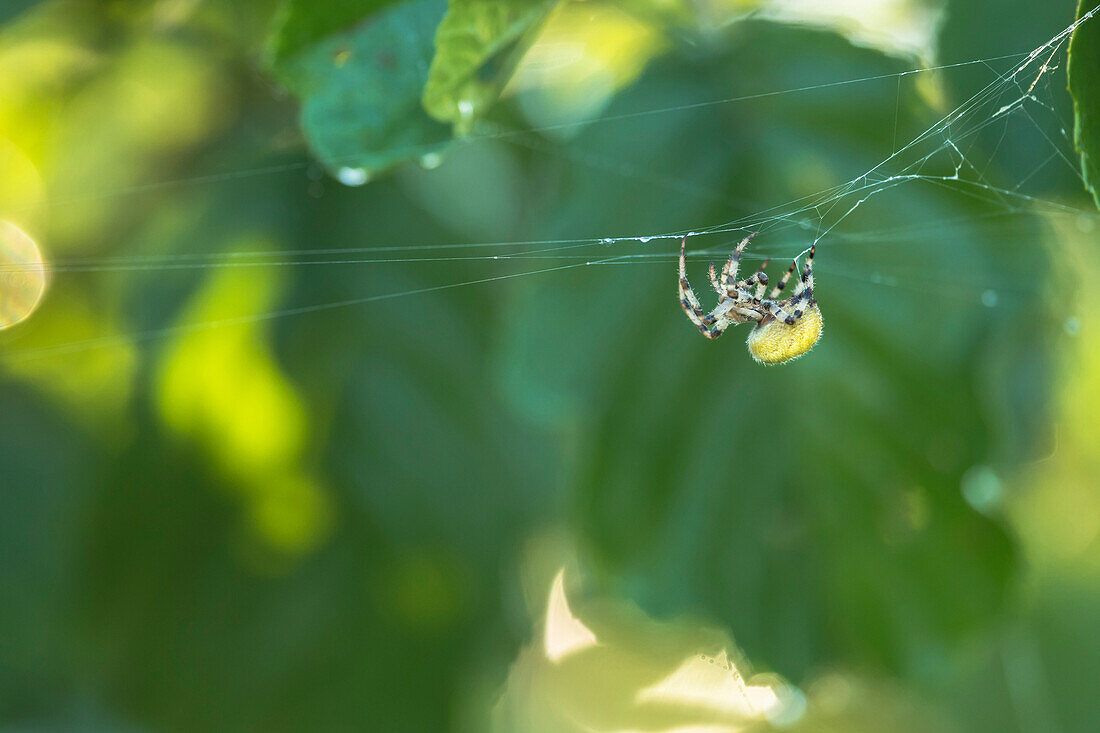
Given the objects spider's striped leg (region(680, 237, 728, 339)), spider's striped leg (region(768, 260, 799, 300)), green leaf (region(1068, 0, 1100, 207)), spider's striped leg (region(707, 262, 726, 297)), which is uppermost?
spider's striped leg (region(707, 262, 726, 297))

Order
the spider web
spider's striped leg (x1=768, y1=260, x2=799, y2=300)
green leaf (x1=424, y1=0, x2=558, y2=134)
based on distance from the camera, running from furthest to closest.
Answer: spider's striped leg (x1=768, y1=260, x2=799, y2=300) < the spider web < green leaf (x1=424, y1=0, x2=558, y2=134)

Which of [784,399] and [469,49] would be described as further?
[784,399]

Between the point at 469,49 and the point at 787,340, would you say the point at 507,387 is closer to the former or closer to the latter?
the point at 787,340

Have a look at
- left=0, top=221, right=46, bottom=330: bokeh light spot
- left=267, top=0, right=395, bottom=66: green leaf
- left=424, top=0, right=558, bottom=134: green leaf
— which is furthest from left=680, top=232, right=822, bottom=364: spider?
left=0, top=221, right=46, bottom=330: bokeh light spot

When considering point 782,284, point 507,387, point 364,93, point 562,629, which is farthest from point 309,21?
point 562,629

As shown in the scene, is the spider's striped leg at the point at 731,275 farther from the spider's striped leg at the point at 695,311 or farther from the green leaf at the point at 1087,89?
the green leaf at the point at 1087,89

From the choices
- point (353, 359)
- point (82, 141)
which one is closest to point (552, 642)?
point (353, 359)

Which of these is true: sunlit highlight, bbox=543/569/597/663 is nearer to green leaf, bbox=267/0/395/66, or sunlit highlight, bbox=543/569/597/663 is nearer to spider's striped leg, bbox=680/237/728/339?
spider's striped leg, bbox=680/237/728/339
